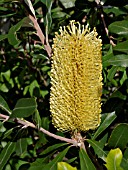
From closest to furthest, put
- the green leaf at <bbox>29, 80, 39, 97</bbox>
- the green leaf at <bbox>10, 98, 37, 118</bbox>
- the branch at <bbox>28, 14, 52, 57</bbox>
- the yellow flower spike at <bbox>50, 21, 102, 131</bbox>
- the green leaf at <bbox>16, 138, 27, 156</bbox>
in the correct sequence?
1. the yellow flower spike at <bbox>50, 21, 102, 131</bbox>
2. the green leaf at <bbox>10, 98, 37, 118</bbox>
3. the branch at <bbox>28, 14, 52, 57</bbox>
4. the green leaf at <bbox>16, 138, 27, 156</bbox>
5. the green leaf at <bbox>29, 80, 39, 97</bbox>

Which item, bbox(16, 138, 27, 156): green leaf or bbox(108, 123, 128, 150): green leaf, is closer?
bbox(108, 123, 128, 150): green leaf

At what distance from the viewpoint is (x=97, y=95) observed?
5.42 feet

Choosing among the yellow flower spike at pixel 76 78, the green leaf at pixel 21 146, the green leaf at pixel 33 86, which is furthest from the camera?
the green leaf at pixel 33 86

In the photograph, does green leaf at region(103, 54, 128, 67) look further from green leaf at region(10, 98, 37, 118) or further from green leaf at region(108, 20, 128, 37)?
green leaf at region(10, 98, 37, 118)

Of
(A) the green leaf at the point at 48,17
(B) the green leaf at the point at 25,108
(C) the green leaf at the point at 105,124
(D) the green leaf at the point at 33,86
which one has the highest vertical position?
(A) the green leaf at the point at 48,17

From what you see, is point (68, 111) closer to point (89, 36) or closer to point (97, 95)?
point (97, 95)

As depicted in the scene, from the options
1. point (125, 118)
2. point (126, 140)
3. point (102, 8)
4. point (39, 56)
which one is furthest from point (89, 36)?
point (125, 118)

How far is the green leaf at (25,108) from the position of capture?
67.3 inches

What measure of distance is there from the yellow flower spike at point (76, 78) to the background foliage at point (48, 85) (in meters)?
0.13

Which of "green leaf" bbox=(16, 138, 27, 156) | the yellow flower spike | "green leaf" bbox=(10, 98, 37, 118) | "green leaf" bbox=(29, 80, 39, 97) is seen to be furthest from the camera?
"green leaf" bbox=(29, 80, 39, 97)

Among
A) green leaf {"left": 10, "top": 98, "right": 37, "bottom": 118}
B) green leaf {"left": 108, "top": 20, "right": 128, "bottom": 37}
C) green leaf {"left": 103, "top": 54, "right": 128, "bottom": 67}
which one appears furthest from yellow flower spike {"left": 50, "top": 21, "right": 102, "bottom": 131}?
green leaf {"left": 108, "top": 20, "right": 128, "bottom": 37}

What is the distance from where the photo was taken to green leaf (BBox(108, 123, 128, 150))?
172cm

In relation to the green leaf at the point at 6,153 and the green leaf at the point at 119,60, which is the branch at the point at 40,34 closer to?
the green leaf at the point at 119,60

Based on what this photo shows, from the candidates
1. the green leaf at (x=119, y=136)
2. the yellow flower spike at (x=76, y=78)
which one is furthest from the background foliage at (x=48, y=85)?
the yellow flower spike at (x=76, y=78)
